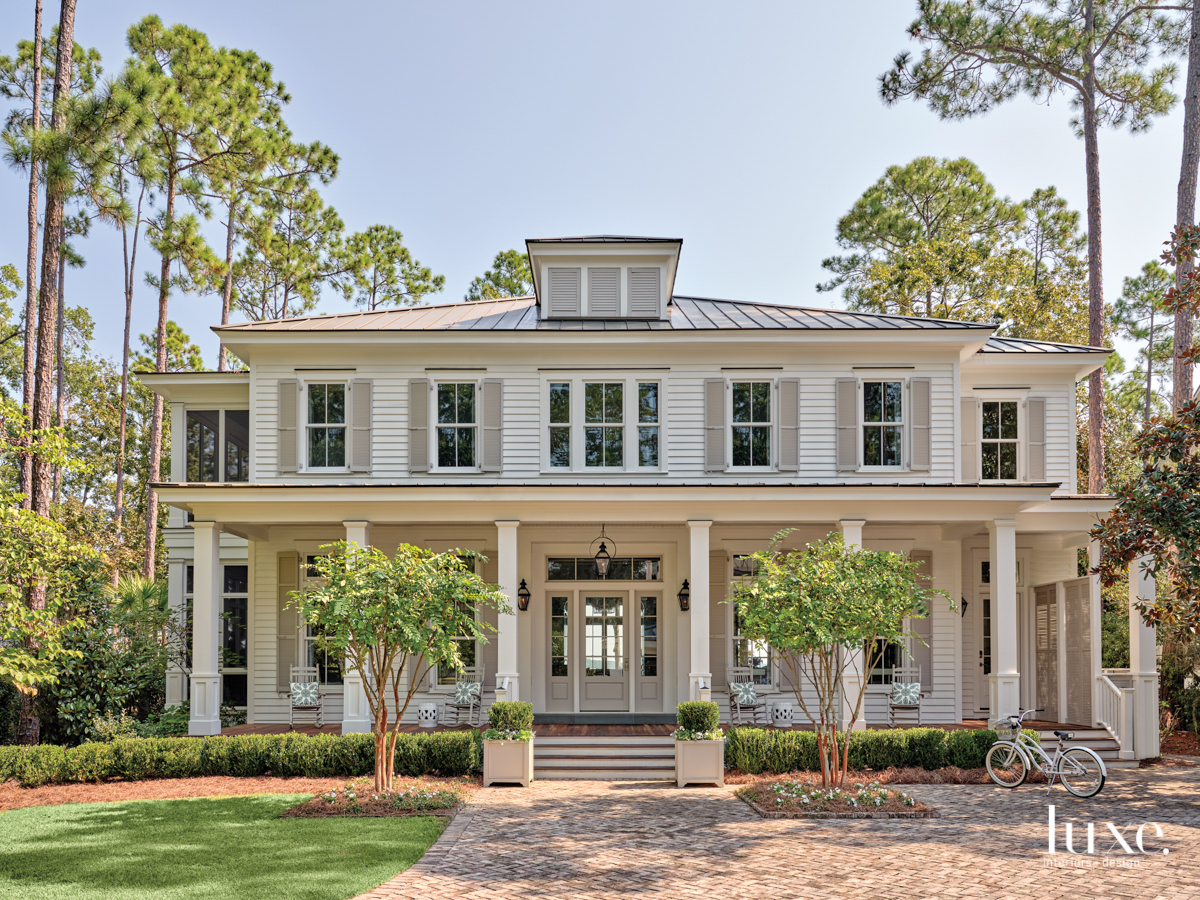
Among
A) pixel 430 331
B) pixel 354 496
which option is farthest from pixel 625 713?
pixel 430 331

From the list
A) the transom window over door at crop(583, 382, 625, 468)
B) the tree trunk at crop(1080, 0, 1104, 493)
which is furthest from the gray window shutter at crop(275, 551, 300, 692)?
the tree trunk at crop(1080, 0, 1104, 493)

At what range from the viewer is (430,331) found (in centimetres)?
1608

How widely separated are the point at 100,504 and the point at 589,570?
2769 cm

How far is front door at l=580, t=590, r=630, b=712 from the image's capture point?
16.7 m

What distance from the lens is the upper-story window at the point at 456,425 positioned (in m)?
16.5

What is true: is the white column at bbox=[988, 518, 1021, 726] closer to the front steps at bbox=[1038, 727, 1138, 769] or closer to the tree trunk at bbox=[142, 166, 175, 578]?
the front steps at bbox=[1038, 727, 1138, 769]

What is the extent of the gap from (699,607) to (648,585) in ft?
8.56

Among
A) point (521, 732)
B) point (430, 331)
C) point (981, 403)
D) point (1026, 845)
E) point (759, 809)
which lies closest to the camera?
point (1026, 845)

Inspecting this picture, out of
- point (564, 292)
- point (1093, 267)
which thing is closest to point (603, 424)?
point (564, 292)

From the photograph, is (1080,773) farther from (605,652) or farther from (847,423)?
(605,652)

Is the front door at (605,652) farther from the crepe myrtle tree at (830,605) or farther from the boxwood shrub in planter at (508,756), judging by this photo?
the crepe myrtle tree at (830,605)

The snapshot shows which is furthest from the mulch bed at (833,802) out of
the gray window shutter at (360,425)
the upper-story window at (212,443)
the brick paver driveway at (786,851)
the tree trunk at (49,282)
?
the upper-story window at (212,443)

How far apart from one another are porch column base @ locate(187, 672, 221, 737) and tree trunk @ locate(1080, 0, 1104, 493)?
701 inches

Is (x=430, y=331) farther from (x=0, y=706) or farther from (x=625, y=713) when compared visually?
(x=0, y=706)
